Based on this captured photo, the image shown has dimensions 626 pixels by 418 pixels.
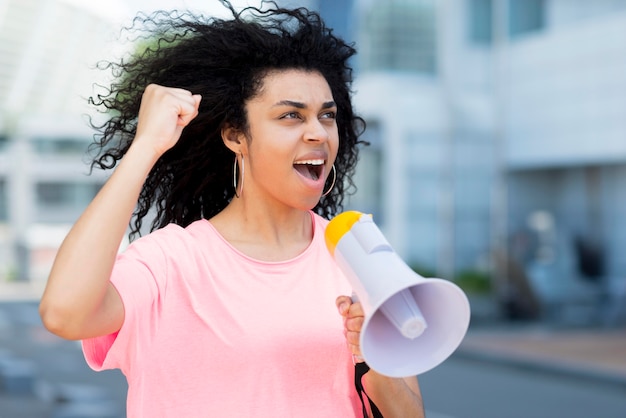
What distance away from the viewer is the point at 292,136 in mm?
2223

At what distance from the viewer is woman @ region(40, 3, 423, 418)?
76.9 inches

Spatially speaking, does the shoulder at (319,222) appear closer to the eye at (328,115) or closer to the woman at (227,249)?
the woman at (227,249)

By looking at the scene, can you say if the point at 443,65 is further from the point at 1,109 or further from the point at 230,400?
the point at 1,109

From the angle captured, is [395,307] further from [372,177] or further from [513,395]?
[372,177]

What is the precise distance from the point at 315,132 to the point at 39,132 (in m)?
30.2

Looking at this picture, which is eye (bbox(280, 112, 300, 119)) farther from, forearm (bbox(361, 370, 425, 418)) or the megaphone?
forearm (bbox(361, 370, 425, 418))

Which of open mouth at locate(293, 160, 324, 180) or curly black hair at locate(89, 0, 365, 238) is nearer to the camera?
open mouth at locate(293, 160, 324, 180)

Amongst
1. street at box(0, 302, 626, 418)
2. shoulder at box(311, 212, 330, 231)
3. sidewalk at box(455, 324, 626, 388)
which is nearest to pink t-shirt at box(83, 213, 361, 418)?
shoulder at box(311, 212, 330, 231)

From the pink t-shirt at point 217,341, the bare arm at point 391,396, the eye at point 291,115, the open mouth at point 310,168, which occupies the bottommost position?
the bare arm at point 391,396

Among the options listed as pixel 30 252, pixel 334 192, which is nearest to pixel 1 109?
pixel 30 252

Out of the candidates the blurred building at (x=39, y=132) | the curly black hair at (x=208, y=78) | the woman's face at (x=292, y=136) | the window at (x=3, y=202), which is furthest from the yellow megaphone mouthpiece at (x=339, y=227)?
the window at (x=3, y=202)

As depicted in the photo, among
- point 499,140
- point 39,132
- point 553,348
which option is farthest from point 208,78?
point 39,132

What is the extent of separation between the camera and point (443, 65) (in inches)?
682

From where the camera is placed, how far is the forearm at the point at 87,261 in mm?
1860
